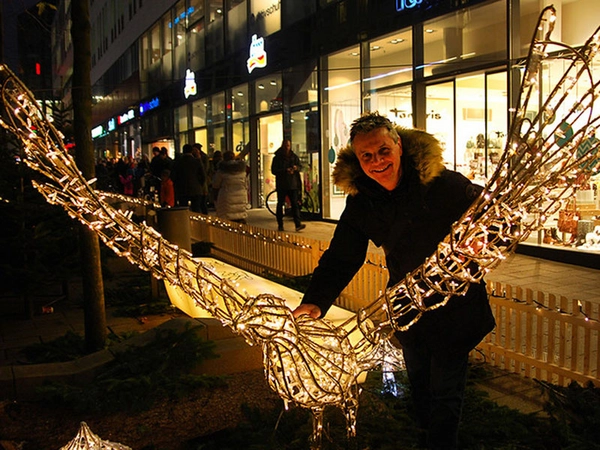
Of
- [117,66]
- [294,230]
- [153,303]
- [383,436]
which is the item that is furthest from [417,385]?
[117,66]

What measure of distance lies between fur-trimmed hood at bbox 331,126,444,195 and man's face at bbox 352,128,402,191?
7 cm

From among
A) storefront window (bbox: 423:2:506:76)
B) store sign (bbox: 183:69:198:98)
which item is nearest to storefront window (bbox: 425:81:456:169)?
storefront window (bbox: 423:2:506:76)

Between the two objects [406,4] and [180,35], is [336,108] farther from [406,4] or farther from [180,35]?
[180,35]

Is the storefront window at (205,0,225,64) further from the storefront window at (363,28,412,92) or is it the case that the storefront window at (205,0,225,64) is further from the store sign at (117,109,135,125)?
the store sign at (117,109,135,125)

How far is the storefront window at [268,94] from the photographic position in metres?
18.2

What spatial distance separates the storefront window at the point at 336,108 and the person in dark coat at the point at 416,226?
1196 centimetres

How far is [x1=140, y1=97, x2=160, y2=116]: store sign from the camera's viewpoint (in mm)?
30922

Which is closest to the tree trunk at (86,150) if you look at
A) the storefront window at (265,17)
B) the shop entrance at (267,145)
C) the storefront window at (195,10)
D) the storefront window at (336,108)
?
the storefront window at (336,108)

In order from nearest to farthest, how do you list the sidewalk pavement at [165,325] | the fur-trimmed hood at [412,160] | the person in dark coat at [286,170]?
the fur-trimmed hood at [412,160]
the sidewalk pavement at [165,325]
the person in dark coat at [286,170]

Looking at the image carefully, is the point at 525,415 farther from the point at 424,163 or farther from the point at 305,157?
the point at 305,157

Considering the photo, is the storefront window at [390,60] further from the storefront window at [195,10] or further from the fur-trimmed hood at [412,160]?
the storefront window at [195,10]

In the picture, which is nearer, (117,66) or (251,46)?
(251,46)

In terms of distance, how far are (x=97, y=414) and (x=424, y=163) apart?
9.50 feet

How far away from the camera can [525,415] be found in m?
3.88
